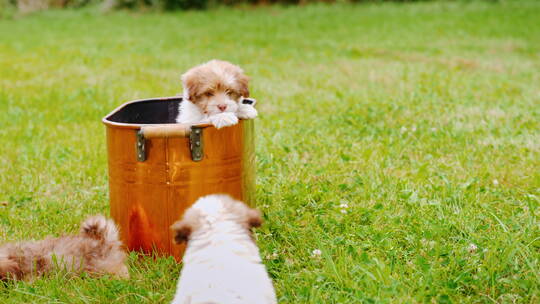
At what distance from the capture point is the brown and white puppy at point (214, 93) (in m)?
3.48

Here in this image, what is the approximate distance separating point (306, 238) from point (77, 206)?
5.75ft

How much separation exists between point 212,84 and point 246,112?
0.99ft

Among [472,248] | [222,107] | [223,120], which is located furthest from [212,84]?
[472,248]

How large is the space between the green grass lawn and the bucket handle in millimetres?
626

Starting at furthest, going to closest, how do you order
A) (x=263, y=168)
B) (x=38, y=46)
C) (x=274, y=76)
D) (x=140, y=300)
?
(x=38, y=46)
(x=274, y=76)
(x=263, y=168)
(x=140, y=300)

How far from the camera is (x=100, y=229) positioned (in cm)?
330

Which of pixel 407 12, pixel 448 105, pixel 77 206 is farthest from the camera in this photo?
pixel 407 12

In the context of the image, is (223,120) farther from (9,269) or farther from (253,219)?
(9,269)

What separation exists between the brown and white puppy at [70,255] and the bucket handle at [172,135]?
0.53 meters

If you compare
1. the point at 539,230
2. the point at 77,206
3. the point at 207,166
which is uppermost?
the point at 207,166

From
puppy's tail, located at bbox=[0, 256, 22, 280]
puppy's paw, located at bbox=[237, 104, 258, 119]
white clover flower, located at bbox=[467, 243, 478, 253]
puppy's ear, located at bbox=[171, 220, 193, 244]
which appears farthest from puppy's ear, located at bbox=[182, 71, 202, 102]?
white clover flower, located at bbox=[467, 243, 478, 253]

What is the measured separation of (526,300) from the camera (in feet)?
8.83

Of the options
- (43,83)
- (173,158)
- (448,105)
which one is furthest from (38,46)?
(173,158)

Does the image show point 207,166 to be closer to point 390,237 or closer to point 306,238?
point 306,238
